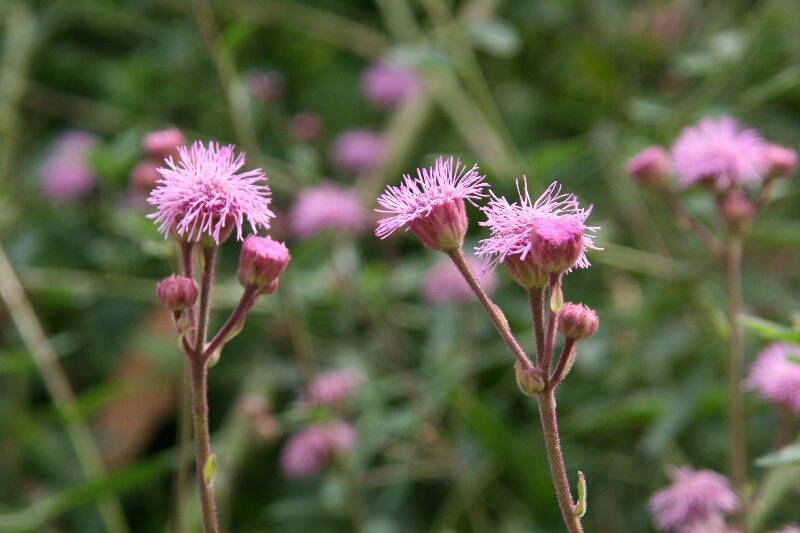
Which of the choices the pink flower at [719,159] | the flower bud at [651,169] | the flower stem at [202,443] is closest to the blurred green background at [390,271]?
the pink flower at [719,159]

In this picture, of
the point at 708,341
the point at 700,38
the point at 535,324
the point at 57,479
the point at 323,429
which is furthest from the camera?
the point at 700,38

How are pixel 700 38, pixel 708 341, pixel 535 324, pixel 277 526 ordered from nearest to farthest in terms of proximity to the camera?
1. pixel 535 324
2. pixel 708 341
3. pixel 277 526
4. pixel 700 38

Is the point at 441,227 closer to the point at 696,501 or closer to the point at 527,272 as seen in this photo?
the point at 527,272

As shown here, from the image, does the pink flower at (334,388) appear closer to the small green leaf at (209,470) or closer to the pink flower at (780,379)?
the pink flower at (780,379)

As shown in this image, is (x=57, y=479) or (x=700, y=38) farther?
(x=700, y=38)

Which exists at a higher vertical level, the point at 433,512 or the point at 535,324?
the point at 433,512

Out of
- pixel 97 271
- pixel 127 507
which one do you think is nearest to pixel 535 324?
pixel 127 507

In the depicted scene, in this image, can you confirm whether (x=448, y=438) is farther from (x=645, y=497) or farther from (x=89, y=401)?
(x=89, y=401)
